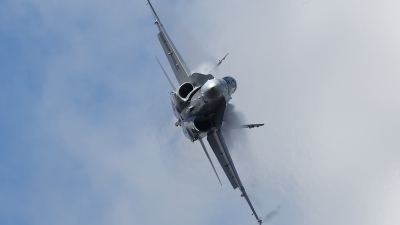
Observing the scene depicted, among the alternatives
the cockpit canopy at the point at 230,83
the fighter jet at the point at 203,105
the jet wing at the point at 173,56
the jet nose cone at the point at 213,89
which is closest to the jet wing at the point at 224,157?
the fighter jet at the point at 203,105

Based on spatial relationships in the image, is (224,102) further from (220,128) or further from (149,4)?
(149,4)

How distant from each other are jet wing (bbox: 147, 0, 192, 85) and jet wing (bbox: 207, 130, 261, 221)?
6945 millimetres

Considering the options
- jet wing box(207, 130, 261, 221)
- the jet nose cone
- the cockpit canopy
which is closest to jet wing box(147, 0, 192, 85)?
the cockpit canopy

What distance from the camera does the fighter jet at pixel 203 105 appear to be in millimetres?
32875

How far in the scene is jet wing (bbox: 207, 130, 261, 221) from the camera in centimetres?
3831

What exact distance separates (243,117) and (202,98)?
8624mm

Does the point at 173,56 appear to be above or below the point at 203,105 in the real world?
above

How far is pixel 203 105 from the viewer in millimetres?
33625

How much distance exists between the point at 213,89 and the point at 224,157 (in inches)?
408

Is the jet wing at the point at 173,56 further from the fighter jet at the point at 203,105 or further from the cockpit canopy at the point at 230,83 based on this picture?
the cockpit canopy at the point at 230,83

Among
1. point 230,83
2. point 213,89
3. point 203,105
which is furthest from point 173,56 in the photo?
point 213,89

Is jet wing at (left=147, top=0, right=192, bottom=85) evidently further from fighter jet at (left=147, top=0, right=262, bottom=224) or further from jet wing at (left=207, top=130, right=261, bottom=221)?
jet wing at (left=207, top=130, right=261, bottom=221)

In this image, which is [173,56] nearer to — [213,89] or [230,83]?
[230,83]

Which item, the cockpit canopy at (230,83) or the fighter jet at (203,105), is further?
the cockpit canopy at (230,83)
